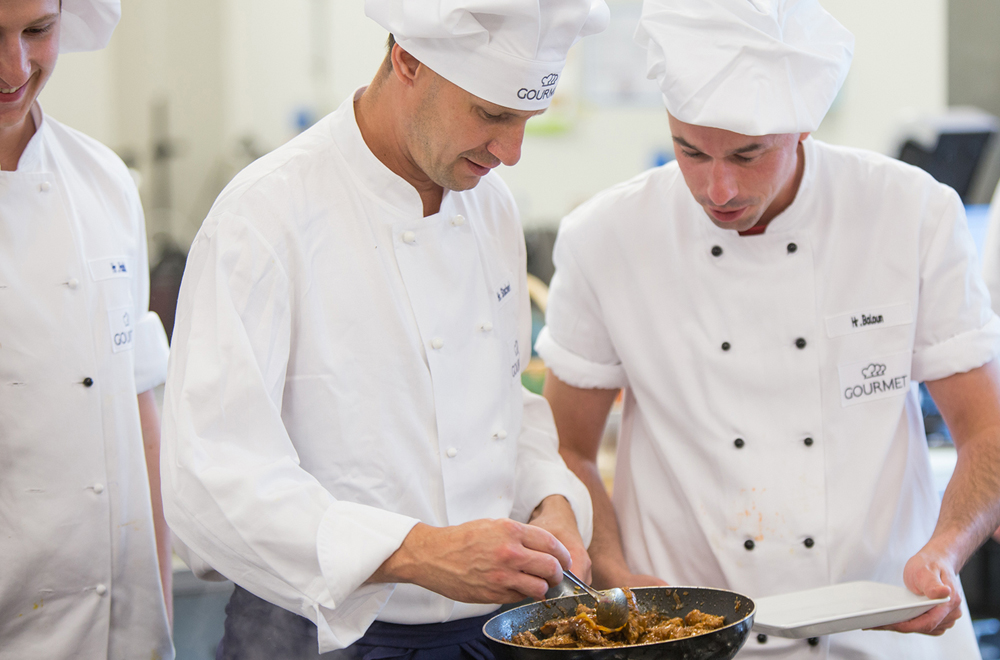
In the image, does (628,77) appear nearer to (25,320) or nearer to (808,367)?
(808,367)

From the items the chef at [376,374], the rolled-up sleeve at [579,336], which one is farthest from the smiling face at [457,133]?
the rolled-up sleeve at [579,336]

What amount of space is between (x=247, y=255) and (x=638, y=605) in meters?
0.78

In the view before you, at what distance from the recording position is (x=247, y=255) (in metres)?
1.30

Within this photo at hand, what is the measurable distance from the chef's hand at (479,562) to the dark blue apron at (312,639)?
0.24 m

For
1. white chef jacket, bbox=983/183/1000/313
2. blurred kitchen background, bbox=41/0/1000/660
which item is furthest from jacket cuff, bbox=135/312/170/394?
blurred kitchen background, bbox=41/0/1000/660

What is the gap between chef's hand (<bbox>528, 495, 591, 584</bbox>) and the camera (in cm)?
151

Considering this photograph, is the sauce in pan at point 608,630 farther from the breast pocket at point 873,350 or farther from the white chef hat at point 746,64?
the white chef hat at point 746,64

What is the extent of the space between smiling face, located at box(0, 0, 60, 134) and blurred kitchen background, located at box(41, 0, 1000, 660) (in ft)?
10.9

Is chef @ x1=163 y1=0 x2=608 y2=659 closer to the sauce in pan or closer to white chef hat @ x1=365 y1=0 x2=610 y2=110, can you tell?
white chef hat @ x1=365 y1=0 x2=610 y2=110

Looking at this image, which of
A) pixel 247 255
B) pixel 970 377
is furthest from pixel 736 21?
pixel 247 255

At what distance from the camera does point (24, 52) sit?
4.82 ft

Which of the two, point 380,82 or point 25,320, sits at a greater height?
point 380,82

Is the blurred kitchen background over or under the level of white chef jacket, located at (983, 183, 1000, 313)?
under

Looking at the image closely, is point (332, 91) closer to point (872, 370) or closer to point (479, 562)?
point (872, 370)
